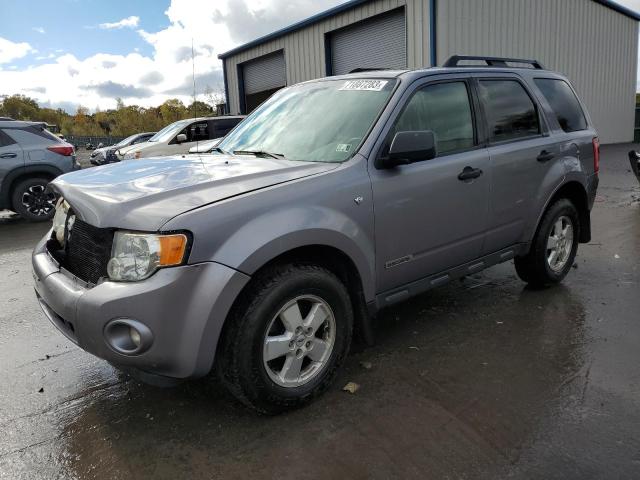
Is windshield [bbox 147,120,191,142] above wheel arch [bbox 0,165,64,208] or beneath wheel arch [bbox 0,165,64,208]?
above

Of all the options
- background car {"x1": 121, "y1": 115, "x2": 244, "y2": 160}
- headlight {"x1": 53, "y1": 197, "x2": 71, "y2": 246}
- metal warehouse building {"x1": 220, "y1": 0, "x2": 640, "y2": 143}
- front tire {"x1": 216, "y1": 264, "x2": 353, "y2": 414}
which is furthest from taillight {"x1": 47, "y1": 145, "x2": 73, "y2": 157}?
metal warehouse building {"x1": 220, "y1": 0, "x2": 640, "y2": 143}

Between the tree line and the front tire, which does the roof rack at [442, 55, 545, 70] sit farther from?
the tree line

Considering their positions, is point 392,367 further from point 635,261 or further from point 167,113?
point 167,113

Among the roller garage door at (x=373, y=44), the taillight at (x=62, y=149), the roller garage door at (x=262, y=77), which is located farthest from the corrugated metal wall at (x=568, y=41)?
the taillight at (x=62, y=149)

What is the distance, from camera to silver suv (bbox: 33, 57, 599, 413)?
2418mm

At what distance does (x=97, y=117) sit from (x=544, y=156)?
91.2 metres

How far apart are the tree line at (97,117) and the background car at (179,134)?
109 feet

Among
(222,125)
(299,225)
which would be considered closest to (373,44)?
(222,125)

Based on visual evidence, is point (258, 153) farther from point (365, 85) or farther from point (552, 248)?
point (552, 248)

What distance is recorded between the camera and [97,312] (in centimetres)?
241

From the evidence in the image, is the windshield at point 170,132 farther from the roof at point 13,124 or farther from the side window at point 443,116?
the side window at point 443,116

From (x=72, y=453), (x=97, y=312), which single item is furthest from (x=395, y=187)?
(x=72, y=453)

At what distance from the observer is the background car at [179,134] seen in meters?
12.3

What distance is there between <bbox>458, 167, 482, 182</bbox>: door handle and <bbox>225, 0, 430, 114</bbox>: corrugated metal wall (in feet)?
37.8
